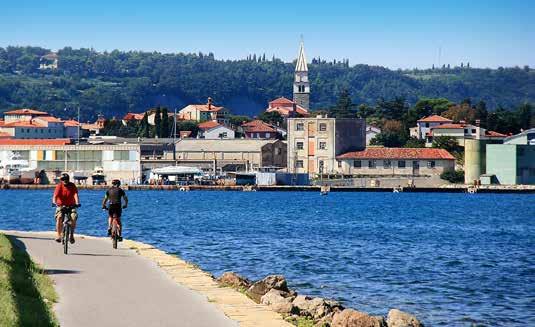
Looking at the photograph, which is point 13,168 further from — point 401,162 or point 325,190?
point 401,162

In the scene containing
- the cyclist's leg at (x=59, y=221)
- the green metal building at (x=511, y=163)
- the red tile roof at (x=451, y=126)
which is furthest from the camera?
the red tile roof at (x=451, y=126)

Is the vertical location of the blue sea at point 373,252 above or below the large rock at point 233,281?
below

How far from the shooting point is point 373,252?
130 ft

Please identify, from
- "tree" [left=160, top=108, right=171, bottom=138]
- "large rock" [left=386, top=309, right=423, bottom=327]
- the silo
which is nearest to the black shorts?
"large rock" [left=386, top=309, right=423, bottom=327]

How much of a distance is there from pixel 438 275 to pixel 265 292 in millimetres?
9997

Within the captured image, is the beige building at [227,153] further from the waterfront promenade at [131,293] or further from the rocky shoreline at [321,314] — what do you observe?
the rocky shoreline at [321,314]

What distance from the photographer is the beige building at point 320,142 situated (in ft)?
452

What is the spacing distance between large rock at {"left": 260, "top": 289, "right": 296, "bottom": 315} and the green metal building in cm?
10457

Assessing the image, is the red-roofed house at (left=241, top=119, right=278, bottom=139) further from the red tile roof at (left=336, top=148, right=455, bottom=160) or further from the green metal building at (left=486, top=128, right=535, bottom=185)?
the green metal building at (left=486, top=128, right=535, bottom=185)

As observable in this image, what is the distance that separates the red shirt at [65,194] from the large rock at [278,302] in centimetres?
555

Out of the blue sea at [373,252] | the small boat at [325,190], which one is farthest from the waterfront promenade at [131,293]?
the small boat at [325,190]

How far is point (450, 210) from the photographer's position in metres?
85.0

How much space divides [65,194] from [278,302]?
6750 mm

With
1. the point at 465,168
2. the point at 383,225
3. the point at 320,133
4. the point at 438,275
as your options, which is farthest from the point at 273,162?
the point at 438,275
